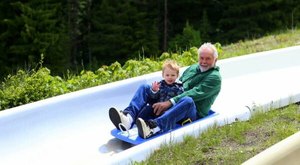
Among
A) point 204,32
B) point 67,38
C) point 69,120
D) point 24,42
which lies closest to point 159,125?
point 69,120

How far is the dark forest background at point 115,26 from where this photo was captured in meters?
21.8

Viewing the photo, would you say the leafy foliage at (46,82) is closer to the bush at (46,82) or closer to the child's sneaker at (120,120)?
the bush at (46,82)

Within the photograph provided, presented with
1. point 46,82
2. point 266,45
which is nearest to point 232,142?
point 46,82

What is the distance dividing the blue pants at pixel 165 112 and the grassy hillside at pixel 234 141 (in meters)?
0.30

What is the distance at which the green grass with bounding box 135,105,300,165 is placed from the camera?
378 centimetres

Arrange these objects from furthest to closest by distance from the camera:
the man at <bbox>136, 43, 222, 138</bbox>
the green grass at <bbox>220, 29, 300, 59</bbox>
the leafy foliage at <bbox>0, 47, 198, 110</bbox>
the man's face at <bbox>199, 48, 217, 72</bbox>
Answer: the green grass at <bbox>220, 29, 300, 59</bbox>, the leafy foliage at <bbox>0, 47, 198, 110</bbox>, the man's face at <bbox>199, 48, 217, 72</bbox>, the man at <bbox>136, 43, 222, 138</bbox>

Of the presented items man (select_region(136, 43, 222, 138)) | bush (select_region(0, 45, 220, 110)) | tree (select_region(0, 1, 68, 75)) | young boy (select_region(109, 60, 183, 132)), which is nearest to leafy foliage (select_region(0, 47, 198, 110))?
bush (select_region(0, 45, 220, 110))

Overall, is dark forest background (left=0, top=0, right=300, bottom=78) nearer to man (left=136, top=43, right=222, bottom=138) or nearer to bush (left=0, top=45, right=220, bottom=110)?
bush (left=0, top=45, right=220, bottom=110)

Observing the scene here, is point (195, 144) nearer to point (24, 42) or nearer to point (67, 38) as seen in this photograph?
point (24, 42)

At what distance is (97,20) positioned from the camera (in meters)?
26.5

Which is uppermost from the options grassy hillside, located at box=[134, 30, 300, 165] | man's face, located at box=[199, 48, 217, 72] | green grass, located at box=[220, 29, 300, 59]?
man's face, located at box=[199, 48, 217, 72]

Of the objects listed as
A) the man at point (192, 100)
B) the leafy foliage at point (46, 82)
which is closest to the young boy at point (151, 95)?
the man at point (192, 100)

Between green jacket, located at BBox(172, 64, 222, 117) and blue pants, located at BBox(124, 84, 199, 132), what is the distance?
100 millimetres

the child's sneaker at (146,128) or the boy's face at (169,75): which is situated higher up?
the boy's face at (169,75)
